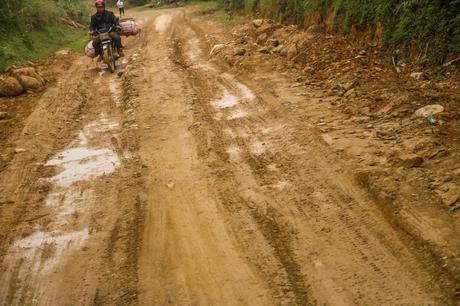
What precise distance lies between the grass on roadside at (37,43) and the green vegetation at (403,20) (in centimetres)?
861

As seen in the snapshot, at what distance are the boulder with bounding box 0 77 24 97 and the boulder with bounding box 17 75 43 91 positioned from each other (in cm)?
17

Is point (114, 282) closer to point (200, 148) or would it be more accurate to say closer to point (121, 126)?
point (200, 148)

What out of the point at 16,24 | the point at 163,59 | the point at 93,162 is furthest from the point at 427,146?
the point at 16,24

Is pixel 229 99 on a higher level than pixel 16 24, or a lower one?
lower

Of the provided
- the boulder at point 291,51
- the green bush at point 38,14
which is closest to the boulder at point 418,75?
the boulder at point 291,51

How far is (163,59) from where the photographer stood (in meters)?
12.2

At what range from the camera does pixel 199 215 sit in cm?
477

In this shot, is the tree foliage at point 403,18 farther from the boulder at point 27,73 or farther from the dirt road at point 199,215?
the boulder at point 27,73

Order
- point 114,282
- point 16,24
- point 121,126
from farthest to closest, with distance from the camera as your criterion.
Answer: point 16,24
point 121,126
point 114,282

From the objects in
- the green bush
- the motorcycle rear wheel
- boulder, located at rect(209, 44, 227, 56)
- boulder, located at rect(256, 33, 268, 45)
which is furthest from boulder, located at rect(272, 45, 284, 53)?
the green bush

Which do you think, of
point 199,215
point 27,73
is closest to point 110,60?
point 27,73

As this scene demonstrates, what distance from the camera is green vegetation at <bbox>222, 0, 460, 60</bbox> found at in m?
7.20

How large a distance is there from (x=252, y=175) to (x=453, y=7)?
4.68 m

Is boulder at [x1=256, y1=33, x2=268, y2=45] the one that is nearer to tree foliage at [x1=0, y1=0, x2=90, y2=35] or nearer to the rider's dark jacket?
the rider's dark jacket
